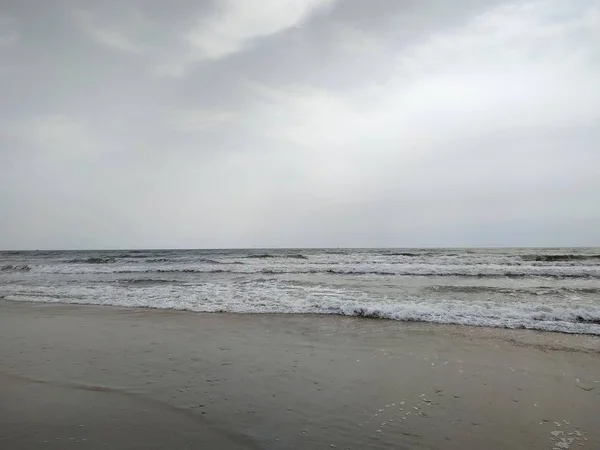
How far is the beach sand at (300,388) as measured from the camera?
3.47 m

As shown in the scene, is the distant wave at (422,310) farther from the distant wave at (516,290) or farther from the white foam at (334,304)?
the distant wave at (516,290)

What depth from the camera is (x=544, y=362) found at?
5680 millimetres

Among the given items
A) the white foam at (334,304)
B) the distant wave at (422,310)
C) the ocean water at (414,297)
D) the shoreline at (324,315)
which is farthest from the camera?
the ocean water at (414,297)

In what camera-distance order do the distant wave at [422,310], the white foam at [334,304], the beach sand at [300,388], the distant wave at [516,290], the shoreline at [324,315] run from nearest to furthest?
the beach sand at [300,388] → the shoreline at [324,315] → the distant wave at [422,310] → the white foam at [334,304] → the distant wave at [516,290]

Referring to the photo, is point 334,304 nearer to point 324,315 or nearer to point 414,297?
point 324,315

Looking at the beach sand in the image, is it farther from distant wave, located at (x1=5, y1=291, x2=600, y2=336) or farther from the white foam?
the white foam

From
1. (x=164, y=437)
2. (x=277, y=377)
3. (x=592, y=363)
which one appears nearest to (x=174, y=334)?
(x=277, y=377)

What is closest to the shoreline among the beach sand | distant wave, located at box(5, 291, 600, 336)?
distant wave, located at box(5, 291, 600, 336)

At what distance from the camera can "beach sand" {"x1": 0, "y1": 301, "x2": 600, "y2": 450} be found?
3.47 meters

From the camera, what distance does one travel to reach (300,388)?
15.2 ft

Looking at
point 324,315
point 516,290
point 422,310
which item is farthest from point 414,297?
point 516,290

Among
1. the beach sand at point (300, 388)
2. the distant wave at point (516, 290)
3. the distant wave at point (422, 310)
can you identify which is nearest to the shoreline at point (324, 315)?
the distant wave at point (422, 310)

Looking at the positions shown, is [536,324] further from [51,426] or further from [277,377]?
[51,426]

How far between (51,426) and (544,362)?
263 inches
